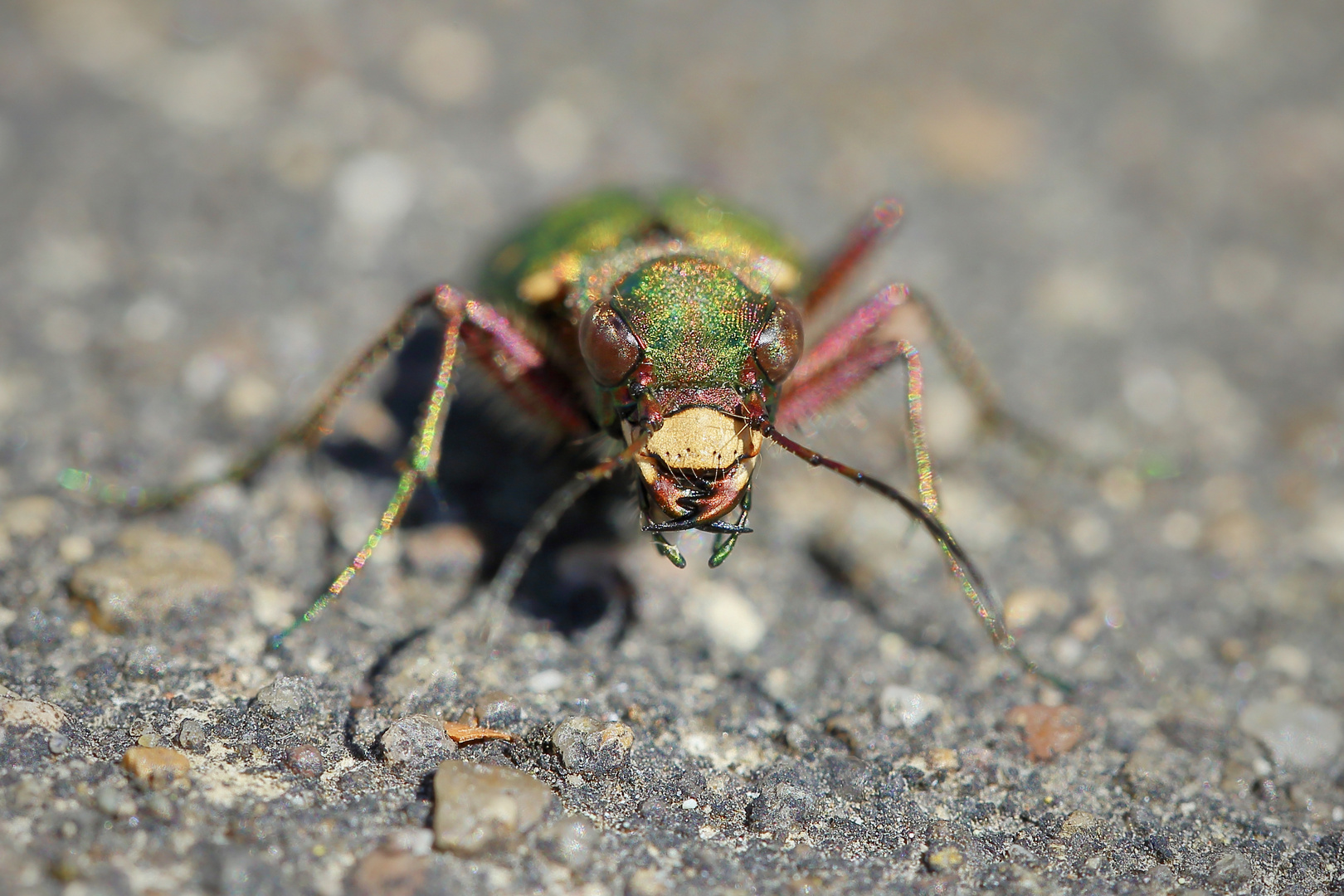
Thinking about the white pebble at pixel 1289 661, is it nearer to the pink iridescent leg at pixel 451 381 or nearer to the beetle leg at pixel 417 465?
the pink iridescent leg at pixel 451 381

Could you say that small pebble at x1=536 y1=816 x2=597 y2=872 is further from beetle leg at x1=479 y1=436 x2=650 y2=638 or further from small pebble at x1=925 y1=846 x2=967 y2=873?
small pebble at x1=925 y1=846 x2=967 y2=873

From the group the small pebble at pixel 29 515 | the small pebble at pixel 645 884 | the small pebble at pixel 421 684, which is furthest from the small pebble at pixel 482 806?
the small pebble at pixel 29 515

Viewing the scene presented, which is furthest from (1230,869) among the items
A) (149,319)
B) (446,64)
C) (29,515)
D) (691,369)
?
(446,64)

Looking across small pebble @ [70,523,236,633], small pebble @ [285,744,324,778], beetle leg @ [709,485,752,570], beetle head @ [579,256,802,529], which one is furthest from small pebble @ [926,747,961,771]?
small pebble @ [70,523,236,633]

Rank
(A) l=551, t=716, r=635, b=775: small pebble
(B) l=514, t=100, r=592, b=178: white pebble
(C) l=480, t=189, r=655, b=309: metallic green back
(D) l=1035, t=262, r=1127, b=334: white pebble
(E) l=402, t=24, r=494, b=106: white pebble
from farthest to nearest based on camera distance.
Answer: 1. (E) l=402, t=24, r=494, b=106: white pebble
2. (B) l=514, t=100, r=592, b=178: white pebble
3. (D) l=1035, t=262, r=1127, b=334: white pebble
4. (C) l=480, t=189, r=655, b=309: metallic green back
5. (A) l=551, t=716, r=635, b=775: small pebble

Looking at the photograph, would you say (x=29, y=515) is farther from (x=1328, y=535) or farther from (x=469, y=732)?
(x=1328, y=535)
